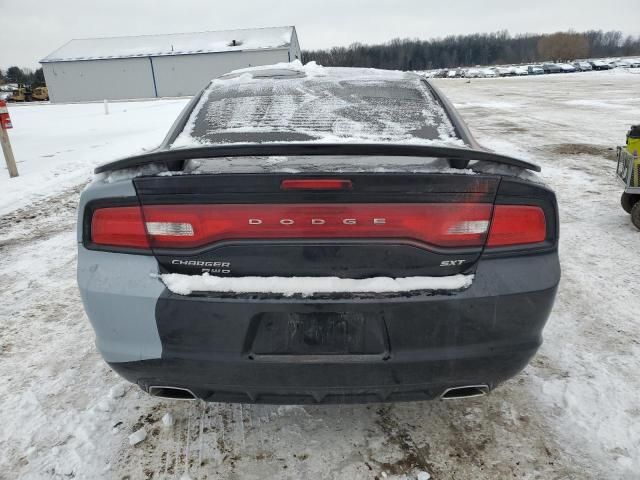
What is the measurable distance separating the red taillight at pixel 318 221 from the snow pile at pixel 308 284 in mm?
133

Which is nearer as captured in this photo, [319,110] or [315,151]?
[315,151]

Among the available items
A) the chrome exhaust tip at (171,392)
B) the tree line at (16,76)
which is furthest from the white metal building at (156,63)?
the chrome exhaust tip at (171,392)

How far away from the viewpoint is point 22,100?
52.3 meters

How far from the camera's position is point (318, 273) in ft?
5.17

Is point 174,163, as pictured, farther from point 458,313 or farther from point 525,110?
point 525,110

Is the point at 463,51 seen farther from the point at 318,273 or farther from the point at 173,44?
the point at 318,273

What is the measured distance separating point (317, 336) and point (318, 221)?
15.9 inches

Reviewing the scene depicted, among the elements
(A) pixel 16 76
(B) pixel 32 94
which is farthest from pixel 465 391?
(A) pixel 16 76

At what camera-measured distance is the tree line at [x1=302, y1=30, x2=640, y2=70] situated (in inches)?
4218

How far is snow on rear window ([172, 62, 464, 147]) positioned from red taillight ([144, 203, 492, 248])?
628 millimetres

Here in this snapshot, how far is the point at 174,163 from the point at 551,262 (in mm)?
1464

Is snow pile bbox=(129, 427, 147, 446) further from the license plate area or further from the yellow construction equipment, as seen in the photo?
the yellow construction equipment

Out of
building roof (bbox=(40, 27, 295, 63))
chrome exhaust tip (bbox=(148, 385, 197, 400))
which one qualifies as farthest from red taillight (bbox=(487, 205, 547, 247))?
building roof (bbox=(40, 27, 295, 63))

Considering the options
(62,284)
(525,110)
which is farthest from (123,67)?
(62,284)
